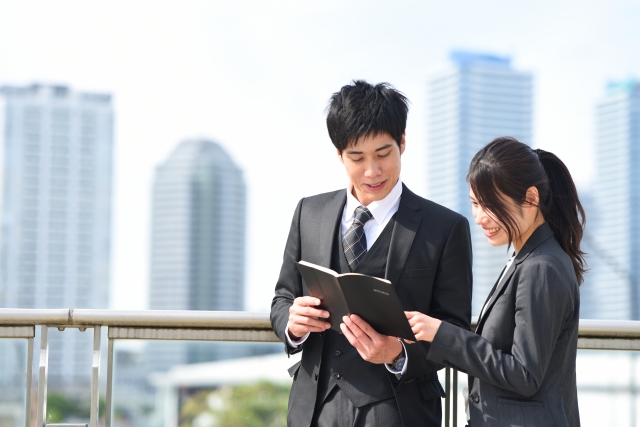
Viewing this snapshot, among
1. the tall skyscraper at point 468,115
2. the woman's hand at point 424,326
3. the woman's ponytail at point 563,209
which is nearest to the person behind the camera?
the woman's hand at point 424,326

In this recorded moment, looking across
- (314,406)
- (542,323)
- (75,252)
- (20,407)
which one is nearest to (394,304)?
(542,323)

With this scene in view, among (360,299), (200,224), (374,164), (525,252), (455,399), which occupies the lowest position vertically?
(200,224)

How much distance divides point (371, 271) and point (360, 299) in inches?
11.6

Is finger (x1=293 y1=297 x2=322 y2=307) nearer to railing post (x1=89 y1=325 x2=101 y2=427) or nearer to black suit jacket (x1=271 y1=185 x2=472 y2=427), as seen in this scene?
black suit jacket (x1=271 y1=185 x2=472 y2=427)

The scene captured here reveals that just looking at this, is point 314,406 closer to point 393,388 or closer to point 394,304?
point 393,388

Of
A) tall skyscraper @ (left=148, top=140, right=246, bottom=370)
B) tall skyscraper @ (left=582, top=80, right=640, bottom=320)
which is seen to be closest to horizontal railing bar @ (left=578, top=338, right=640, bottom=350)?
tall skyscraper @ (left=582, top=80, right=640, bottom=320)

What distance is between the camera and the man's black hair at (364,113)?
2.59 metres

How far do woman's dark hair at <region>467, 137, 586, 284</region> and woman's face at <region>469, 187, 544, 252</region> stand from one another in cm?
1

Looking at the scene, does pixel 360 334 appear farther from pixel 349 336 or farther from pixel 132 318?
pixel 132 318

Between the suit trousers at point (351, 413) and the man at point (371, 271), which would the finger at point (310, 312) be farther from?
the suit trousers at point (351, 413)

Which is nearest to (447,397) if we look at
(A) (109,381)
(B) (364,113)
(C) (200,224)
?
(B) (364,113)

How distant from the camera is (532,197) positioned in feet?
7.71

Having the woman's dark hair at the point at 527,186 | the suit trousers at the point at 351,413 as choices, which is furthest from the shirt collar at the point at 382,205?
the suit trousers at the point at 351,413

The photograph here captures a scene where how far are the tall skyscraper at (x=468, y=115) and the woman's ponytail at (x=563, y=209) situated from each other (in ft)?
376
